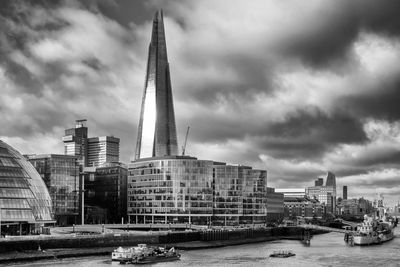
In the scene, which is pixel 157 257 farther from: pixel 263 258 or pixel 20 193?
pixel 20 193

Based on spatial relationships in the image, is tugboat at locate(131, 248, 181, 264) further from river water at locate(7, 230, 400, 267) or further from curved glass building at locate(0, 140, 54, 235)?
curved glass building at locate(0, 140, 54, 235)

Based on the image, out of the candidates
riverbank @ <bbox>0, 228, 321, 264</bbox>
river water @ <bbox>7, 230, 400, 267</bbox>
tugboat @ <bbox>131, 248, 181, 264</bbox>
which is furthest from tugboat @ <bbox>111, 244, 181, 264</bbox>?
riverbank @ <bbox>0, 228, 321, 264</bbox>

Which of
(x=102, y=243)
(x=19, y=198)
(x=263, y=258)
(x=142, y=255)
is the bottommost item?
(x=263, y=258)

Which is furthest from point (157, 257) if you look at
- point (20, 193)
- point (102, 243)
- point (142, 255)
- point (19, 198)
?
point (20, 193)

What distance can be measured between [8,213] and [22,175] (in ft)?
40.6

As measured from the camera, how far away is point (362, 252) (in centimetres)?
16688

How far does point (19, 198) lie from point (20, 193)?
144 cm

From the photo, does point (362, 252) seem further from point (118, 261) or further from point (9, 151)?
point (9, 151)

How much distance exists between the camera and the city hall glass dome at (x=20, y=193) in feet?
516

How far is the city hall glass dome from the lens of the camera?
157 meters

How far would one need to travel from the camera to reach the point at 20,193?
161125mm

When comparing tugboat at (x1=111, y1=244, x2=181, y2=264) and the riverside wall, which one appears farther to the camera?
the riverside wall

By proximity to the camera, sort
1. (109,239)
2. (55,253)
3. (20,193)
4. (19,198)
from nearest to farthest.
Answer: (55,253)
(109,239)
(19,198)
(20,193)

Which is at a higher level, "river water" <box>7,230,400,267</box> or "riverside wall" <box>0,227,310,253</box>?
"riverside wall" <box>0,227,310,253</box>
